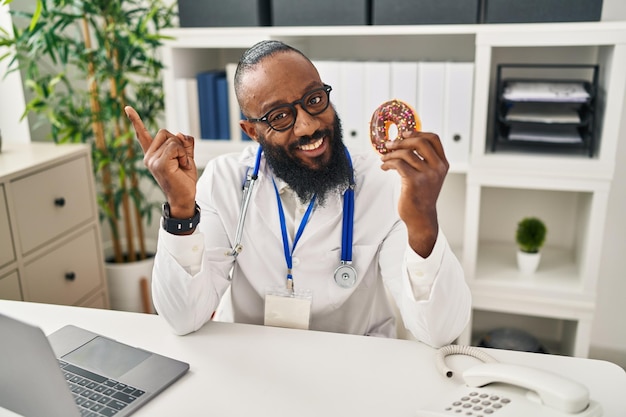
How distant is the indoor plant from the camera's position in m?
2.53

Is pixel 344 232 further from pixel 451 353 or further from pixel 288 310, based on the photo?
pixel 451 353

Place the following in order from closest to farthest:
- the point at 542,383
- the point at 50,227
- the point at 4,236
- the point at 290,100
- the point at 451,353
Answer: the point at 542,383, the point at 451,353, the point at 290,100, the point at 4,236, the point at 50,227

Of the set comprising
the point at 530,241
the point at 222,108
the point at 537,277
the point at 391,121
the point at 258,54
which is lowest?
the point at 537,277

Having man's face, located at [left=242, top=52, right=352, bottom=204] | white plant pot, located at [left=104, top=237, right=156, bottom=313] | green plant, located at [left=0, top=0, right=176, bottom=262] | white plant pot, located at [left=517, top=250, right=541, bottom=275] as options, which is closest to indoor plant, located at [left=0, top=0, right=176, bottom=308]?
green plant, located at [left=0, top=0, right=176, bottom=262]

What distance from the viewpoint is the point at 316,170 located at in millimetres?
1556

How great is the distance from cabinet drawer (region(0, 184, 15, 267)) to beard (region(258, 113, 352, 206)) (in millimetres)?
1097

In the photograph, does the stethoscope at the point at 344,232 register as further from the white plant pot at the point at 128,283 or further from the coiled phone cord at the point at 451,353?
the white plant pot at the point at 128,283

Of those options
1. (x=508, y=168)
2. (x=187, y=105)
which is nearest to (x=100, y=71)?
(x=187, y=105)

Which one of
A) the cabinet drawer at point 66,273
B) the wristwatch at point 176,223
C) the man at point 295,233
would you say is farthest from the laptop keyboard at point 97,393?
the cabinet drawer at point 66,273

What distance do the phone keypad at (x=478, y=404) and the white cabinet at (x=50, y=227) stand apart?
1741 millimetres

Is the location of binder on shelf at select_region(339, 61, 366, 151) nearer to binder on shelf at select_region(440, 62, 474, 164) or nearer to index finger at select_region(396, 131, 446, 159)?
binder on shelf at select_region(440, 62, 474, 164)

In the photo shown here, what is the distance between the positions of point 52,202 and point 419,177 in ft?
5.63

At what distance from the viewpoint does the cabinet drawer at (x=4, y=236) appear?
2.11 meters

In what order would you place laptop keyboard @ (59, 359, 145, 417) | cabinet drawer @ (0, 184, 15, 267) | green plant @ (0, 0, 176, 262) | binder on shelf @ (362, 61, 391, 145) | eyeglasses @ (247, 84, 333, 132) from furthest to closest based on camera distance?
green plant @ (0, 0, 176, 262), binder on shelf @ (362, 61, 391, 145), cabinet drawer @ (0, 184, 15, 267), eyeglasses @ (247, 84, 333, 132), laptop keyboard @ (59, 359, 145, 417)
